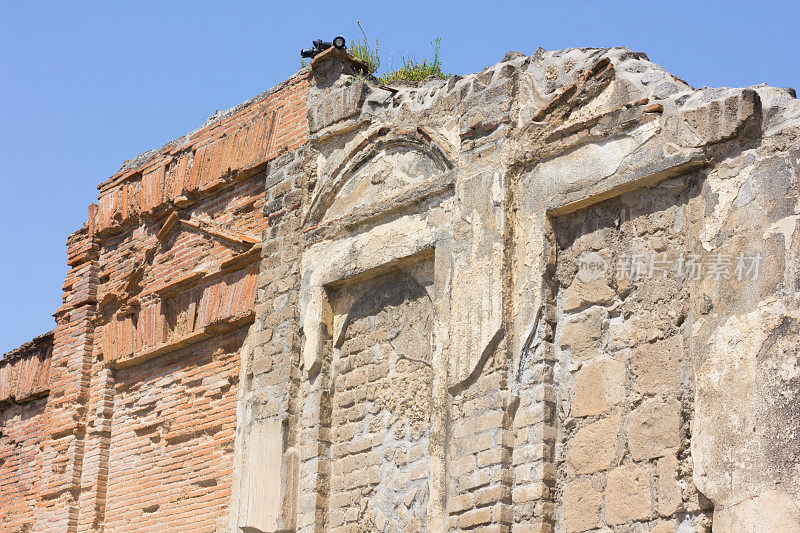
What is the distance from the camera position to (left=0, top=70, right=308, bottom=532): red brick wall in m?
7.39

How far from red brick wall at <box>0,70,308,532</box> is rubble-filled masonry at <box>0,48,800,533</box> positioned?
2 cm

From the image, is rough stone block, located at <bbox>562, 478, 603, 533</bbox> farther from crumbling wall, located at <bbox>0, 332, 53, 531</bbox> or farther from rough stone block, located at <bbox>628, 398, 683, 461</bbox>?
crumbling wall, located at <bbox>0, 332, 53, 531</bbox>

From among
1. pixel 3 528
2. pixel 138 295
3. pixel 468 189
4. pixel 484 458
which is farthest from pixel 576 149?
pixel 3 528

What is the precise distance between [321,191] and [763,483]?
356 cm

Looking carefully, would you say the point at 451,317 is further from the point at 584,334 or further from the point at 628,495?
the point at 628,495

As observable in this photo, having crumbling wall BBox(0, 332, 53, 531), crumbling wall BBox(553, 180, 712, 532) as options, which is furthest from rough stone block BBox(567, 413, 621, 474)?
crumbling wall BBox(0, 332, 53, 531)

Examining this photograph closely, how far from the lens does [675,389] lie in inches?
189

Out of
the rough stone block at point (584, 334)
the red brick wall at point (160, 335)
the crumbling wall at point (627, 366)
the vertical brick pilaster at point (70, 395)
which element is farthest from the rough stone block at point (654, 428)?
the vertical brick pilaster at point (70, 395)

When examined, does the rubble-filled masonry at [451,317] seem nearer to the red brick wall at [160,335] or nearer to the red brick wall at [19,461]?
Answer: the red brick wall at [160,335]

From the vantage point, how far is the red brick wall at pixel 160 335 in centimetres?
739

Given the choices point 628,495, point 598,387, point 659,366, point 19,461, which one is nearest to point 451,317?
point 598,387

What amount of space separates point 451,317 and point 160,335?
9.85 ft

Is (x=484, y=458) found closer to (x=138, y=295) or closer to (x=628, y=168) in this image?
(x=628, y=168)

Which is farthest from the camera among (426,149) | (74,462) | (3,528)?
(3,528)
